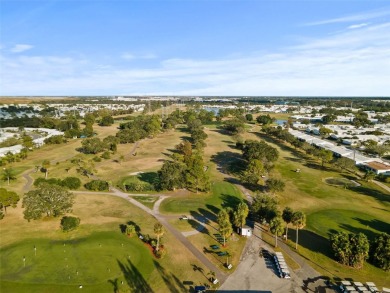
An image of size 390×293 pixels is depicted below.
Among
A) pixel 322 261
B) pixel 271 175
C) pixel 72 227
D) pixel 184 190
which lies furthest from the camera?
pixel 271 175

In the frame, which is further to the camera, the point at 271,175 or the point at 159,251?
the point at 271,175

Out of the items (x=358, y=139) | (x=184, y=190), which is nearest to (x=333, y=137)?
(x=358, y=139)

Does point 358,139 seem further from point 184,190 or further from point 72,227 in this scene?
point 72,227

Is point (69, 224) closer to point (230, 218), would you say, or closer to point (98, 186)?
point (98, 186)

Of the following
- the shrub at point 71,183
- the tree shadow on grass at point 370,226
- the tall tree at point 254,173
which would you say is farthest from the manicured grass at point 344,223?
the shrub at point 71,183

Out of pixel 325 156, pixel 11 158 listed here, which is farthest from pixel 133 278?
pixel 11 158

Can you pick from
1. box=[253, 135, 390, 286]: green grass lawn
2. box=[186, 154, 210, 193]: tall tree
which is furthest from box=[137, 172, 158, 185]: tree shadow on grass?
box=[253, 135, 390, 286]: green grass lawn
